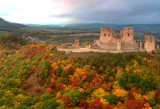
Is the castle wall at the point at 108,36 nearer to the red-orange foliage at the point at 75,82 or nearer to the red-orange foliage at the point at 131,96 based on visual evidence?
the red-orange foliage at the point at 75,82

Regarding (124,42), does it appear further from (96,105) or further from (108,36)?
(96,105)

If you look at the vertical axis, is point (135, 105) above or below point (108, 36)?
below

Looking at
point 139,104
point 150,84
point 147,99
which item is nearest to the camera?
point 139,104

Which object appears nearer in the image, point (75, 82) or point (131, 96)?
point (131, 96)

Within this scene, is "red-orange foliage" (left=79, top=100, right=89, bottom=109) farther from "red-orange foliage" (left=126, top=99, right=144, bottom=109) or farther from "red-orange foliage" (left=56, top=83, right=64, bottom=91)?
"red-orange foliage" (left=126, top=99, right=144, bottom=109)

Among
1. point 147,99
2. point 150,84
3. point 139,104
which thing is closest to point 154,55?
point 150,84

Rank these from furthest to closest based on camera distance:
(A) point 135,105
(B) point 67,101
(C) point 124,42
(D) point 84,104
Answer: (C) point 124,42 → (B) point 67,101 → (D) point 84,104 → (A) point 135,105

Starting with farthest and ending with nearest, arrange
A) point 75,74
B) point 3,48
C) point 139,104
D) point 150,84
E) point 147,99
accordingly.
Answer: point 3,48, point 75,74, point 150,84, point 147,99, point 139,104

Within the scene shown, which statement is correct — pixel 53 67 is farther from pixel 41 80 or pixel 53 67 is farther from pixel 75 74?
pixel 75 74

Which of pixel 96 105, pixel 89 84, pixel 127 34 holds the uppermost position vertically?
pixel 127 34

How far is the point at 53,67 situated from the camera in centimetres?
3784

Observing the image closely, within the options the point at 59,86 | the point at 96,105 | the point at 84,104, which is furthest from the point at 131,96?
the point at 59,86

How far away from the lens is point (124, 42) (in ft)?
125

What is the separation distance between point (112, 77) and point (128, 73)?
3.30 metres
